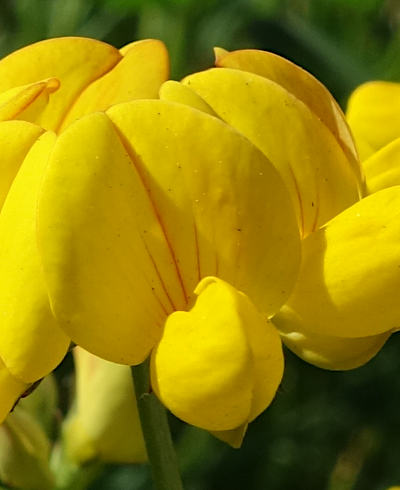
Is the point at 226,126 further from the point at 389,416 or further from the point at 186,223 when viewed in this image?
the point at 389,416

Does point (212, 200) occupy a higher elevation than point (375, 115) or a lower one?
higher

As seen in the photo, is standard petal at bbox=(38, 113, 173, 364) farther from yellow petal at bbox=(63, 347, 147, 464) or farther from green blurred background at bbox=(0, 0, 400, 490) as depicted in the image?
green blurred background at bbox=(0, 0, 400, 490)

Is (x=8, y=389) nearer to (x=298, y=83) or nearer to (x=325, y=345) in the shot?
(x=325, y=345)

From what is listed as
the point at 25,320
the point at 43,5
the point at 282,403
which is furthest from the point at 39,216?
the point at 43,5

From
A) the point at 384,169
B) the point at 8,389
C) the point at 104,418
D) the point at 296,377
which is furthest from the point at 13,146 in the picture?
the point at 296,377

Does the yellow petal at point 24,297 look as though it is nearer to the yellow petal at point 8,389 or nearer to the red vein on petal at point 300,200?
the yellow petal at point 8,389

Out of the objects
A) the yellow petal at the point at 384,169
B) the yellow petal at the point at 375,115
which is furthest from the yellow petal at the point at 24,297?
the yellow petal at the point at 375,115
